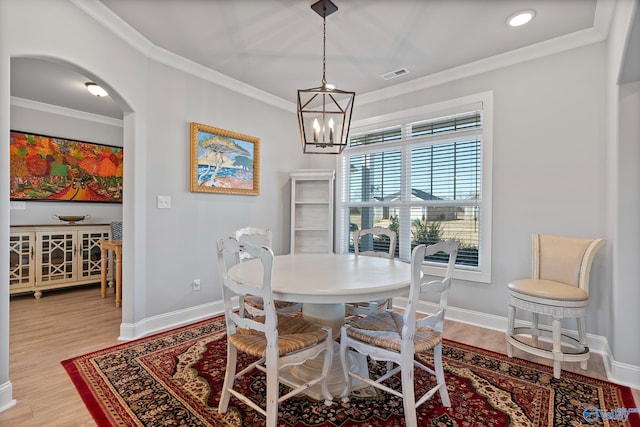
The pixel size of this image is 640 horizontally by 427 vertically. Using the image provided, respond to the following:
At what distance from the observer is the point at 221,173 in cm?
361

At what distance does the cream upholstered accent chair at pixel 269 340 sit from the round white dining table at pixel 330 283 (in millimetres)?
120

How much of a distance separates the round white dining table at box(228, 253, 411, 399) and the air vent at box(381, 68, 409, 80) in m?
2.10

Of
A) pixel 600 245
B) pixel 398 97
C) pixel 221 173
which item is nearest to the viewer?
pixel 600 245

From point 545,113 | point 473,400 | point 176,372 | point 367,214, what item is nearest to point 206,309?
point 176,372

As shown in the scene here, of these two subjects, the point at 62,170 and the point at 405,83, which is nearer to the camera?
the point at 405,83

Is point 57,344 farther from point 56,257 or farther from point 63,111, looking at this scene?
point 63,111

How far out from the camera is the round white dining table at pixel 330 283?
1638 mm

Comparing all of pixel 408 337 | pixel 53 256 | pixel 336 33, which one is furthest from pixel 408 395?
pixel 53 256

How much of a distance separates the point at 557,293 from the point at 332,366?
167 cm

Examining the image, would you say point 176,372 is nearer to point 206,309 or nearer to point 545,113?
point 206,309

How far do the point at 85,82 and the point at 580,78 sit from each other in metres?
5.10

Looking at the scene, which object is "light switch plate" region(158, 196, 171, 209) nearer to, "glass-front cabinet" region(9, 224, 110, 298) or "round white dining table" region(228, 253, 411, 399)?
"round white dining table" region(228, 253, 411, 399)

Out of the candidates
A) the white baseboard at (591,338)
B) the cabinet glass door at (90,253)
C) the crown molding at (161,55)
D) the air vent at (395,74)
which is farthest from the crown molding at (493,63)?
the cabinet glass door at (90,253)

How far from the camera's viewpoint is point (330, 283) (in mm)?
1753
